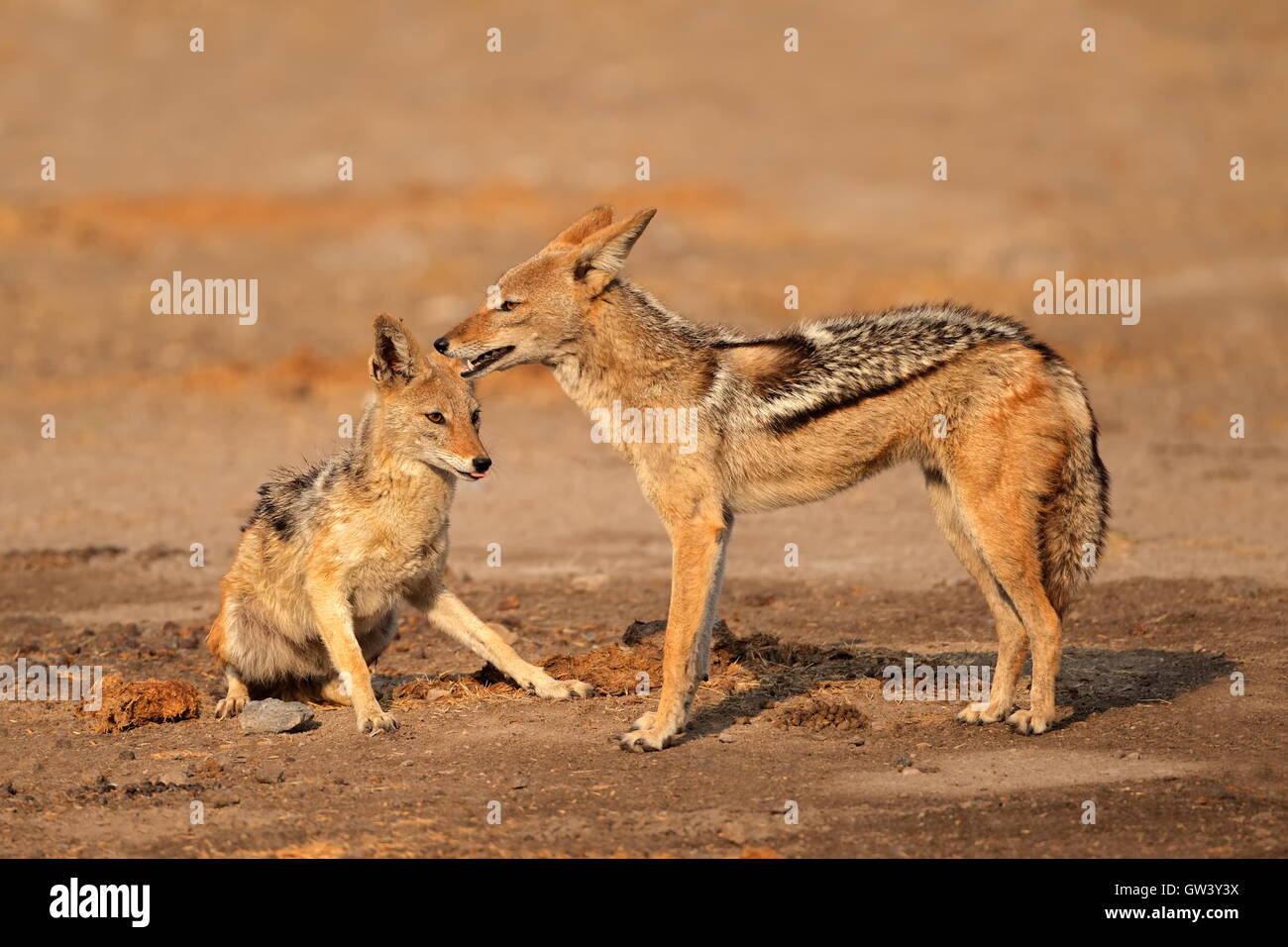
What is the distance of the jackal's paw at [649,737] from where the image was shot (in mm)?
7832

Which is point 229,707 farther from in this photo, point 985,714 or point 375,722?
point 985,714

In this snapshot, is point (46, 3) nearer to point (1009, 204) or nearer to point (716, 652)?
point (1009, 204)

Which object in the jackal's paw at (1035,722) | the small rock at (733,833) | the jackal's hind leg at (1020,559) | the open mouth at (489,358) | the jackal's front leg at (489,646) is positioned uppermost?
the open mouth at (489,358)

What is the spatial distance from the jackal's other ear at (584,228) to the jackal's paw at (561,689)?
8.25ft

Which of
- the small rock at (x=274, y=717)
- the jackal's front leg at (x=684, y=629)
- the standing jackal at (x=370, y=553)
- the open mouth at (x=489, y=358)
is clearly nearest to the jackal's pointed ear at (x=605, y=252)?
the open mouth at (x=489, y=358)

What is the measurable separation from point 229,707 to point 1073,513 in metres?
4.95

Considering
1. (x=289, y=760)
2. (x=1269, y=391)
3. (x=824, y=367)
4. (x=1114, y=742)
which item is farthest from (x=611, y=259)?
(x=1269, y=391)

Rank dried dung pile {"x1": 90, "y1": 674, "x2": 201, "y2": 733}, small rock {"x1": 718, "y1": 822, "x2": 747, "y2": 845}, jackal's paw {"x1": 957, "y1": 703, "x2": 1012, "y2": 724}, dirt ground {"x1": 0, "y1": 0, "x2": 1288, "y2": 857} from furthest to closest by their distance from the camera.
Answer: dried dung pile {"x1": 90, "y1": 674, "x2": 201, "y2": 733}, jackal's paw {"x1": 957, "y1": 703, "x2": 1012, "y2": 724}, dirt ground {"x1": 0, "y1": 0, "x2": 1288, "y2": 857}, small rock {"x1": 718, "y1": 822, "x2": 747, "y2": 845}

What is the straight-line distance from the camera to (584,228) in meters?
8.73

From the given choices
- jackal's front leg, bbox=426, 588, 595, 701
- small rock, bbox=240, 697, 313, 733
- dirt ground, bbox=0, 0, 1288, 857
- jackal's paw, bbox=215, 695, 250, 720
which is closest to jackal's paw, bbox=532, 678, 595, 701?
jackal's front leg, bbox=426, 588, 595, 701

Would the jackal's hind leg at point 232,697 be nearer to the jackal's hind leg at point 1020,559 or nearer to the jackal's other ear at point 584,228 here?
the jackal's other ear at point 584,228

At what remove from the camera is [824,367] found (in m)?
8.20

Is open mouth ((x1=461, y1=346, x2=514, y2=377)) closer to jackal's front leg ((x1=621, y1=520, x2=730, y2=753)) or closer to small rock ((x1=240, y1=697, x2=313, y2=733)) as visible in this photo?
jackal's front leg ((x1=621, y1=520, x2=730, y2=753))

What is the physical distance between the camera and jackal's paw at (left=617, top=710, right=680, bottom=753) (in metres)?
7.83
